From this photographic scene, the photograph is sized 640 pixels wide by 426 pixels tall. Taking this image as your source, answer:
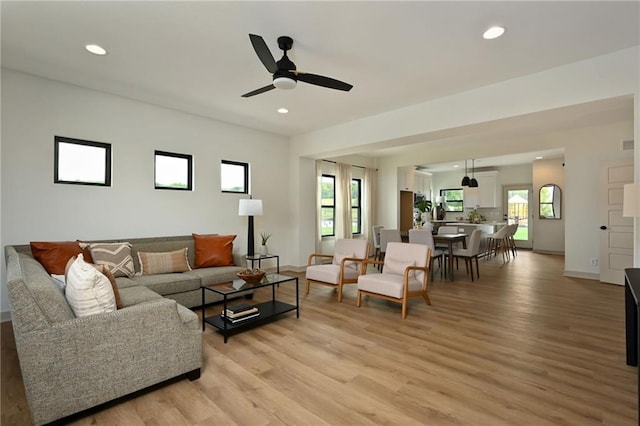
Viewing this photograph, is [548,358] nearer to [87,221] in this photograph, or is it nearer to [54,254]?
[54,254]

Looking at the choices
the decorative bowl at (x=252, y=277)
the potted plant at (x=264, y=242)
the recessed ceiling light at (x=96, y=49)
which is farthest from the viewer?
the potted plant at (x=264, y=242)

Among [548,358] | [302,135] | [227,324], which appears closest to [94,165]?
[227,324]

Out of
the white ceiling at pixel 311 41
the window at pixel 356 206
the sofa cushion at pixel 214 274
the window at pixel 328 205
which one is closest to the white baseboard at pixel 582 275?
the white ceiling at pixel 311 41

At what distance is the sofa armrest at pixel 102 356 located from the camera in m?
1.73

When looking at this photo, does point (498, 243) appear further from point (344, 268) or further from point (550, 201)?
point (344, 268)

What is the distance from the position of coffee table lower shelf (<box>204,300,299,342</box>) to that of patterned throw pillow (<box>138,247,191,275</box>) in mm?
1111

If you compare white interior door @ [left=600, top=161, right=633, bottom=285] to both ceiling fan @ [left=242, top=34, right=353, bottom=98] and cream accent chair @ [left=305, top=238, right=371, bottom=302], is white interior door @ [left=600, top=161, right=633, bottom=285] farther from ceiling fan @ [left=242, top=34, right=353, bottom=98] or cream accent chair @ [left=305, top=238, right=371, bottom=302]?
ceiling fan @ [left=242, top=34, right=353, bottom=98]

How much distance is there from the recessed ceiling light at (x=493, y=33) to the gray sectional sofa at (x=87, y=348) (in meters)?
3.49

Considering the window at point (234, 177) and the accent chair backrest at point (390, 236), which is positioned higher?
the window at point (234, 177)

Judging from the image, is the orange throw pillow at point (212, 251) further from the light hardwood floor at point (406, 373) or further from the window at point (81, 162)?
the window at point (81, 162)

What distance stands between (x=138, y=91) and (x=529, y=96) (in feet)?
16.2

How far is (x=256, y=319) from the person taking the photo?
129 inches

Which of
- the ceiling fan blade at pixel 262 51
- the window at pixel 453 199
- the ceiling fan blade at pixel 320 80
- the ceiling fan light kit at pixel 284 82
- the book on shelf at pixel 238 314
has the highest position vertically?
the ceiling fan blade at pixel 262 51

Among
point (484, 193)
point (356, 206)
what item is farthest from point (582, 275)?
point (484, 193)
